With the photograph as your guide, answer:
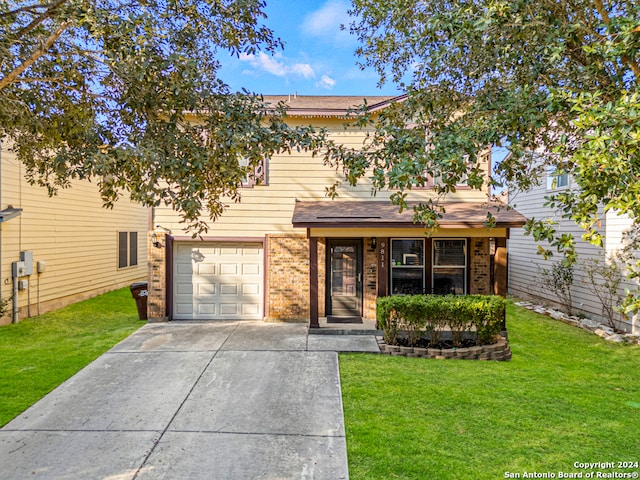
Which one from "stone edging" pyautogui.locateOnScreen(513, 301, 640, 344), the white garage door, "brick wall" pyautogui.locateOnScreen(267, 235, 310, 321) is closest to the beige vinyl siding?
"brick wall" pyautogui.locateOnScreen(267, 235, 310, 321)

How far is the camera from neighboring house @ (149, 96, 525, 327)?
951 centimetres

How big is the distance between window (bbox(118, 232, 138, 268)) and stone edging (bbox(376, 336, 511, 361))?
1192cm

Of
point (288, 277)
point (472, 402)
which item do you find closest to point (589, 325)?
point (472, 402)

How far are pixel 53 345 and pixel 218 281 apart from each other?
376 centimetres

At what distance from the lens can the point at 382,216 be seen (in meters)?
8.59

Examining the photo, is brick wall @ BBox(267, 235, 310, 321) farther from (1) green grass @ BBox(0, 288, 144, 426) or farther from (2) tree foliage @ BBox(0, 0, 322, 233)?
(2) tree foliage @ BBox(0, 0, 322, 233)

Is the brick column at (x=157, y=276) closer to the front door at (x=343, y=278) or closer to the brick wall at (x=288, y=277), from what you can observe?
the brick wall at (x=288, y=277)

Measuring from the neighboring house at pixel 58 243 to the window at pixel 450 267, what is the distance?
10404 mm

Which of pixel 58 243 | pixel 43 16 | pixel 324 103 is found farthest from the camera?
pixel 58 243

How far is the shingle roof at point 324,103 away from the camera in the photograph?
9.52 m

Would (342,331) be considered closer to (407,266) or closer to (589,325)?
(407,266)

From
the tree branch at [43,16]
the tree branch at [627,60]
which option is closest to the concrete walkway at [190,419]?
the tree branch at [43,16]

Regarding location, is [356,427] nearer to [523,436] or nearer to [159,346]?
[523,436]

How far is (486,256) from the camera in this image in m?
9.46
